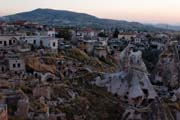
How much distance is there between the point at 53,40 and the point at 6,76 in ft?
50.0

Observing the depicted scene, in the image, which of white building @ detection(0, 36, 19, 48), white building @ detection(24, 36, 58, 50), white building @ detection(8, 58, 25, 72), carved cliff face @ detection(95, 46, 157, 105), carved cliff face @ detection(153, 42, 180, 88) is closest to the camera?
carved cliff face @ detection(95, 46, 157, 105)

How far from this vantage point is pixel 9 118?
24578 millimetres

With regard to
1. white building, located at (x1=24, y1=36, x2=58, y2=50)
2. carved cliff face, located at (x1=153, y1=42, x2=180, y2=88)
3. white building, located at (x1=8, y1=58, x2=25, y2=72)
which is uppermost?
white building, located at (x1=24, y1=36, x2=58, y2=50)

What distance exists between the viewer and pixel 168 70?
47.4 m

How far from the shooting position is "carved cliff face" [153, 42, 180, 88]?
46422mm

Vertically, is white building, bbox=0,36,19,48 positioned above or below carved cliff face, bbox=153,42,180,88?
above

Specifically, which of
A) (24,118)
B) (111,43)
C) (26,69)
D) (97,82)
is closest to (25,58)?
(26,69)

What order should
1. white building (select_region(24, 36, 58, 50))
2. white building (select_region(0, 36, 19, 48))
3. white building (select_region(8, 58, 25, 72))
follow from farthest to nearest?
1. white building (select_region(24, 36, 58, 50))
2. white building (select_region(0, 36, 19, 48))
3. white building (select_region(8, 58, 25, 72))

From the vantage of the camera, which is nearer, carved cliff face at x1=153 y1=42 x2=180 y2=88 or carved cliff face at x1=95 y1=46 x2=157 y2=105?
carved cliff face at x1=95 y1=46 x2=157 y2=105

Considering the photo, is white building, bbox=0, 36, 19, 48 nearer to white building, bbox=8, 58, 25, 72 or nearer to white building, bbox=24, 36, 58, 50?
white building, bbox=24, 36, 58, 50

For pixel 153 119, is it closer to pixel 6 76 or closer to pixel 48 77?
pixel 48 77

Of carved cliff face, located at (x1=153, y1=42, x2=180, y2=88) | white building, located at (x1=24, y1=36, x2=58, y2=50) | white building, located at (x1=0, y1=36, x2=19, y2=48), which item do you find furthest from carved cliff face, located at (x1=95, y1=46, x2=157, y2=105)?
white building, located at (x1=0, y1=36, x2=19, y2=48)

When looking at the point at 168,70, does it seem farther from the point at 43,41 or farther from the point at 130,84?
the point at 43,41

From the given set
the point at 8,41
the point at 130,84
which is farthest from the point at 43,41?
the point at 130,84
